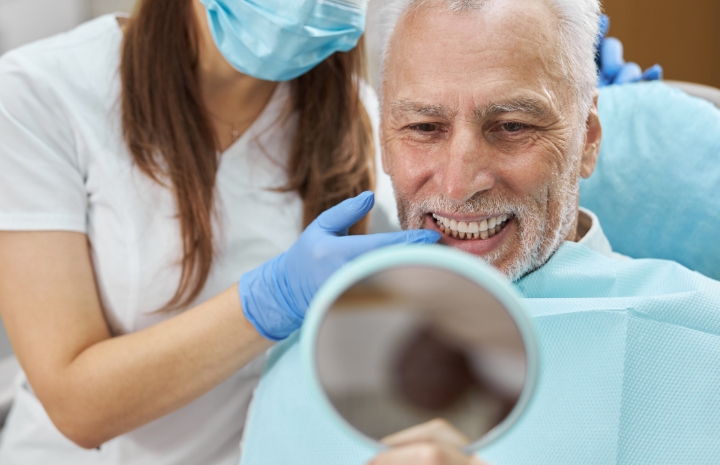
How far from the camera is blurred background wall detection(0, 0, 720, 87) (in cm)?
214

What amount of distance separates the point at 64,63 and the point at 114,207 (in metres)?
0.32

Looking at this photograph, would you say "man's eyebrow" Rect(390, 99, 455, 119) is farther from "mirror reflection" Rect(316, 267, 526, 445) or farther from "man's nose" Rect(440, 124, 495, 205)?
"mirror reflection" Rect(316, 267, 526, 445)

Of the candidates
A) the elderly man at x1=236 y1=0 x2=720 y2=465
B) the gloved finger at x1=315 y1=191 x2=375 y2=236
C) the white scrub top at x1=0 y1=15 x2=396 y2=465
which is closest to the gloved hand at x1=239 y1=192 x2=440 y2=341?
the gloved finger at x1=315 y1=191 x2=375 y2=236

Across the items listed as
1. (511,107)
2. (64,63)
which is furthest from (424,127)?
(64,63)

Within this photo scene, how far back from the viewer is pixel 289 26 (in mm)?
1224

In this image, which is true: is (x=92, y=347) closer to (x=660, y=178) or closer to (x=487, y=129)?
(x=487, y=129)

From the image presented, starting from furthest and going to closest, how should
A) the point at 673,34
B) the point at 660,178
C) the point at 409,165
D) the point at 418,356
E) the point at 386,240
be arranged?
the point at 673,34, the point at 660,178, the point at 409,165, the point at 386,240, the point at 418,356

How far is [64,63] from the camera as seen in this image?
1350mm

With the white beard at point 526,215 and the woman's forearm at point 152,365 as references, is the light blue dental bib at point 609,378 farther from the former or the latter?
the woman's forearm at point 152,365

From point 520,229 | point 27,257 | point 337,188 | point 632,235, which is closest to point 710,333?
point 520,229

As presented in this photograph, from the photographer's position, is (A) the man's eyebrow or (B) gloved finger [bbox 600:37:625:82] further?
(B) gloved finger [bbox 600:37:625:82]

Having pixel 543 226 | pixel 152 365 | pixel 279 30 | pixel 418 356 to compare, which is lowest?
pixel 152 365

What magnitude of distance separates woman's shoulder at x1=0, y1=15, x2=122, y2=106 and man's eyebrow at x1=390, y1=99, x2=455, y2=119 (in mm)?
664

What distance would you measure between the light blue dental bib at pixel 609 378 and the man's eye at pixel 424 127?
0.32m
